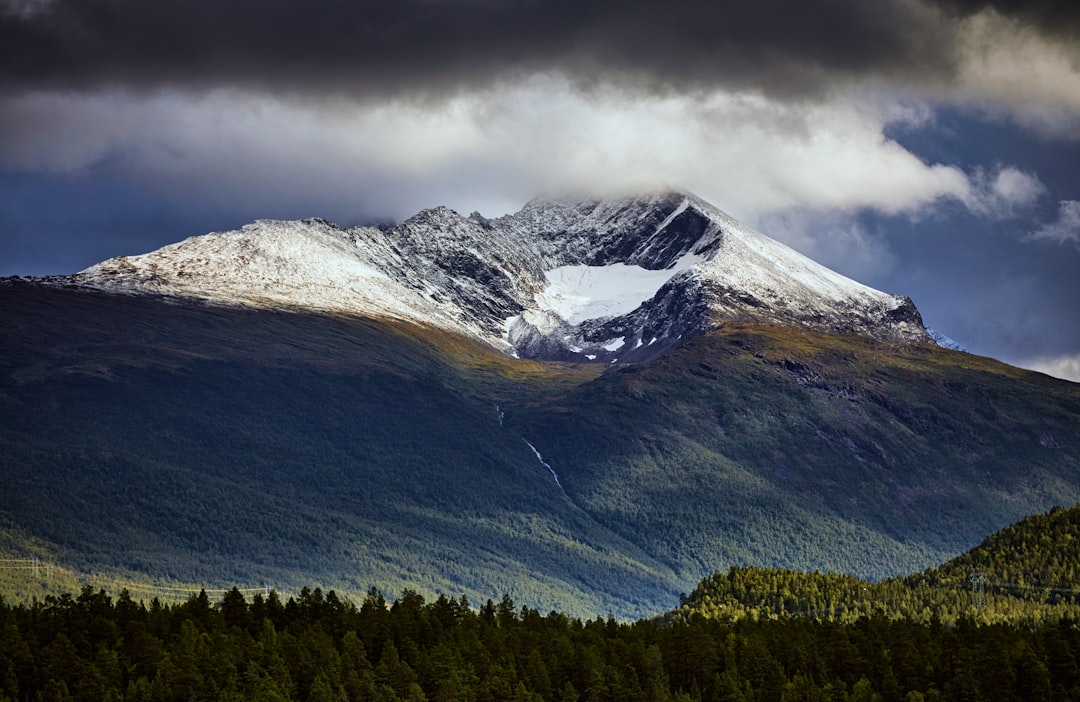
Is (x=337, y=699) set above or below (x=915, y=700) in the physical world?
below

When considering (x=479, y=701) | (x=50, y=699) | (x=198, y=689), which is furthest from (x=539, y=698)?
(x=50, y=699)

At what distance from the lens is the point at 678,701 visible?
199000mm

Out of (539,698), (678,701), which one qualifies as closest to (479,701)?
(539,698)

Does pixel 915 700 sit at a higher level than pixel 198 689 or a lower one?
higher

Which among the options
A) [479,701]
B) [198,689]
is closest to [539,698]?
[479,701]

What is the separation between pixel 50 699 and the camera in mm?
197750

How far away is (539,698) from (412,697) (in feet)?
47.4

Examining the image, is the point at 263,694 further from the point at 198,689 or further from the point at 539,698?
the point at 539,698

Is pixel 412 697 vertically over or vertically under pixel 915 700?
under

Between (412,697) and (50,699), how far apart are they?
41589mm

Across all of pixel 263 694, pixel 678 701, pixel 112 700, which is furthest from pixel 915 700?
pixel 112 700

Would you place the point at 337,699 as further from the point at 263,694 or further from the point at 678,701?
the point at 678,701

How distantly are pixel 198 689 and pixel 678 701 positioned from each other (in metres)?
54.7

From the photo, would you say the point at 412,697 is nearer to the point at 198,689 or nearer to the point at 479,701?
the point at 479,701
